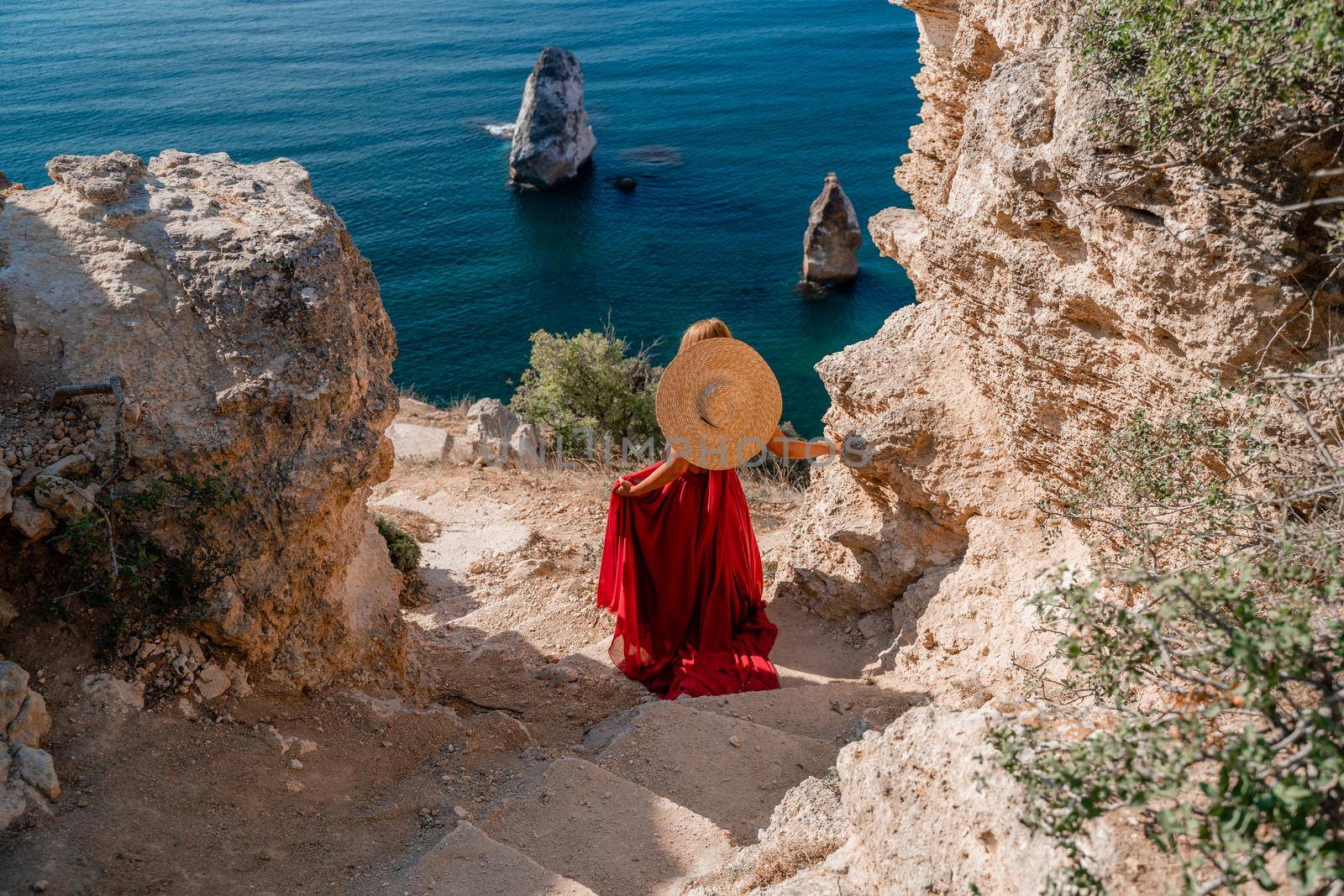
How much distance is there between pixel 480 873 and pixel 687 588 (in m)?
3.15

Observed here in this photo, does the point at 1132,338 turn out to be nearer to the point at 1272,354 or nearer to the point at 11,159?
the point at 1272,354

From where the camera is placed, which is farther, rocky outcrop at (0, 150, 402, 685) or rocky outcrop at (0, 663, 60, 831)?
rocky outcrop at (0, 150, 402, 685)

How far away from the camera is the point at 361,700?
5098 millimetres

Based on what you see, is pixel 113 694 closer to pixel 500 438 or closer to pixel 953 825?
pixel 953 825

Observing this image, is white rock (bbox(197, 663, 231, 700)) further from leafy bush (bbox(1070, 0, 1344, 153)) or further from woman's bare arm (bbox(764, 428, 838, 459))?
leafy bush (bbox(1070, 0, 1344, 153))

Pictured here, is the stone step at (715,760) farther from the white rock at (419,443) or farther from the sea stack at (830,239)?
the sea stack at (830,239)

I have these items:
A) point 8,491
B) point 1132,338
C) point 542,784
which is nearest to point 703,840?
point 542,784

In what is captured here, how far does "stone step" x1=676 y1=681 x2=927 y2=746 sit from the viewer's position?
5.51m

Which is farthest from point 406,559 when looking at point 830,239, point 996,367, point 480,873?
point 830,239

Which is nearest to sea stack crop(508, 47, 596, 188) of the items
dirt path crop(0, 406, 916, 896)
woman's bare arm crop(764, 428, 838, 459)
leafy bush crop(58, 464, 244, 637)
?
dirt path crop(0, 406, 916, 896)

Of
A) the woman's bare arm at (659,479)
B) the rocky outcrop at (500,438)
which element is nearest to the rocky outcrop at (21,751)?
the woman's bare arm at (659,479)

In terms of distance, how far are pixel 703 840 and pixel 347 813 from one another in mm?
1643

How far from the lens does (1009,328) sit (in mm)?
5039

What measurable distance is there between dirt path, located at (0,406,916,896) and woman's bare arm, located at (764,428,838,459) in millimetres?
1531
